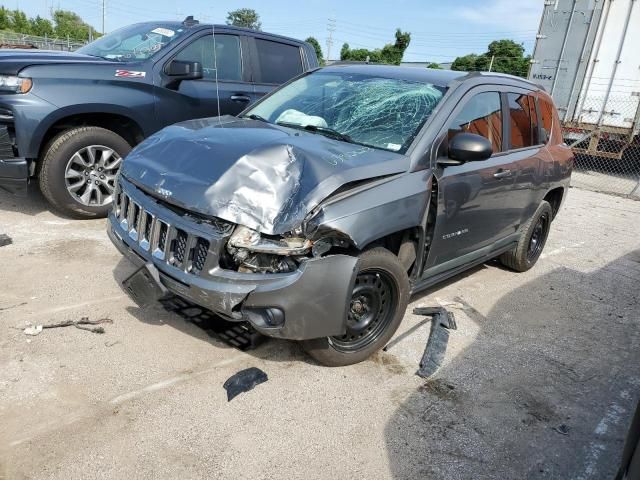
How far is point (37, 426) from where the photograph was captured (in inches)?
101

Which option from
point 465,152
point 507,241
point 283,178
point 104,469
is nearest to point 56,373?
point 104,469

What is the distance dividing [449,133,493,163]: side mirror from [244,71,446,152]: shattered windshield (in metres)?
0.28

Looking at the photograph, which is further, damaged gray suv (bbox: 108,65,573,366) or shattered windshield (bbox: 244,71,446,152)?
shattered windshield (bbox: 244,71,446,152)

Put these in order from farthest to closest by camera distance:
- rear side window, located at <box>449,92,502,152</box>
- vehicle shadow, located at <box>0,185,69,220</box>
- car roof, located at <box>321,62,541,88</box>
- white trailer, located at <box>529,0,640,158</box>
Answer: white trailer, located at <box>529,0,640,158</box> → vehicle shadow, located at <box>0,185,69,220</box> → car roof, located at <box>321,62,541,88</box> → rear side window, located at <box>449,92,502,152</box>

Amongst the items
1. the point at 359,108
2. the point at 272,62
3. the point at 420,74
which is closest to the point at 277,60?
the point at 272,62

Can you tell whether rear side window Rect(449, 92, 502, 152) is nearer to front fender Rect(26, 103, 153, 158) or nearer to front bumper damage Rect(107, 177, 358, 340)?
front bumper damage Rect(107, 177, 358, 340)

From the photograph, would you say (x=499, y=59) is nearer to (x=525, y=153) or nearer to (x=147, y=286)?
(x=525, y=153)

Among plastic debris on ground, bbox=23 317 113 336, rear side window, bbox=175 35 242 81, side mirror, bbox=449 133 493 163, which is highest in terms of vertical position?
rear side window, bbox=175 35 242 81

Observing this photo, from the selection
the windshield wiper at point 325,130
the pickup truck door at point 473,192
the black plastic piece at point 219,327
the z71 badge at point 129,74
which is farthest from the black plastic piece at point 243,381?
the z71 badge at point 129,74

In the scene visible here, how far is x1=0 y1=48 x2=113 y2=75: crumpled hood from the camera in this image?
4676 millimetres

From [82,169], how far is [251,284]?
11.2 ft

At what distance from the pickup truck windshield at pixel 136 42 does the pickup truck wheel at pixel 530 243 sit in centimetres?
423

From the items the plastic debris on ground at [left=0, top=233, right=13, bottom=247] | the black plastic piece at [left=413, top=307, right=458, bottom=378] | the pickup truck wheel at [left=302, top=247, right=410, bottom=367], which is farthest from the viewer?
the plastic debris on ground at [left=0, top=233, right=13, bottom=247]

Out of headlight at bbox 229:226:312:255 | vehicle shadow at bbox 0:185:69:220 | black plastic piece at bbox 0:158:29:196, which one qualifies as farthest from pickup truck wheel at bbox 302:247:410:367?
vehicle shadow at bbox 0:185:69:220
